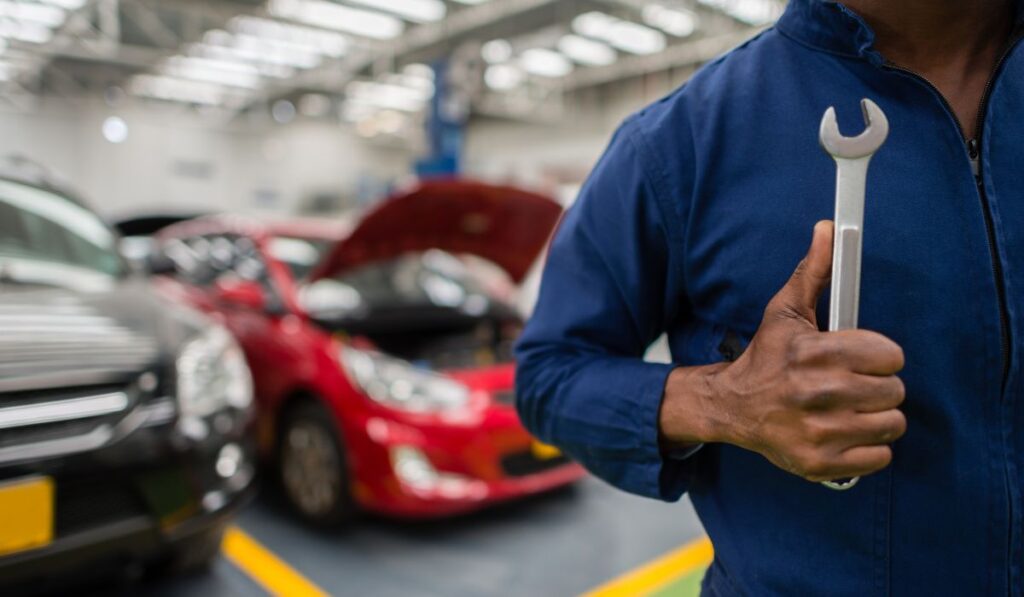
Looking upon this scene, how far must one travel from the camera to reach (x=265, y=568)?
2.46 metres

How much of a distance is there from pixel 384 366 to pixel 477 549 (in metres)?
0.79

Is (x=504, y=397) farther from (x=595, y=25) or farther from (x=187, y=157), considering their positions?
(x=187, y=157)

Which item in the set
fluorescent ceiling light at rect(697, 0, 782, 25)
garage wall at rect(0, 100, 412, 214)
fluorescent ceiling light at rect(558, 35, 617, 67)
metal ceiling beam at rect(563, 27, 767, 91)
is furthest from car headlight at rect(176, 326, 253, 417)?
garage wall at rect(0, 100, 412, 214)

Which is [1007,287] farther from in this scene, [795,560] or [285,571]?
[285,571]

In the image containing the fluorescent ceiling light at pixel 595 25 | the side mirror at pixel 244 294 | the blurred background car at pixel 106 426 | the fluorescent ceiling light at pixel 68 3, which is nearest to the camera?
the blurred background car at pixel 106 426

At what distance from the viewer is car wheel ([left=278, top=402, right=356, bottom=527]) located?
264 cm

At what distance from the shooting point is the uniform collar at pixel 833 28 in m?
0.70

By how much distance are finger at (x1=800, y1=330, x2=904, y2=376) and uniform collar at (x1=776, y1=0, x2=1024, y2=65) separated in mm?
327

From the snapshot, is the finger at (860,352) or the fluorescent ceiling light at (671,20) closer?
the finger at (860,352)

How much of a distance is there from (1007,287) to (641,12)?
888 cm

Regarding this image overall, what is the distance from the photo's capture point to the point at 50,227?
242cm

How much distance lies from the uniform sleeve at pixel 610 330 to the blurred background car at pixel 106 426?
1.31 meters

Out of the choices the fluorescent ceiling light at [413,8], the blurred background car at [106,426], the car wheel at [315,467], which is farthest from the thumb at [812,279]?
the fluorescent ceiling light at [413,8]

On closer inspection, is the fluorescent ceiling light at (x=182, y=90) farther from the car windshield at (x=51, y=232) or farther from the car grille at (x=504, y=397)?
the car grille at (x=504, y=397)
